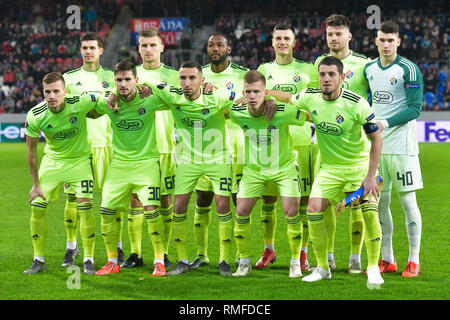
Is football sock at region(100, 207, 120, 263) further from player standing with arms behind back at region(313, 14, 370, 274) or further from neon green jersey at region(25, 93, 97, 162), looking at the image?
player standing with arms behind back at region(313, 14, 370, 274)

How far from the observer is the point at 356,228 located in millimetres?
6926

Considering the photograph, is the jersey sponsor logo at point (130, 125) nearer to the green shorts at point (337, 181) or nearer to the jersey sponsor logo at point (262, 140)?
the jersey sponsor logo at point (262, 140)

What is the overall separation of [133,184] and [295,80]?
6.57 feet

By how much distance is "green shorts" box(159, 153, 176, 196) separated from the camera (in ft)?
23.9

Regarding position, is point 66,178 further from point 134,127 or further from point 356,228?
point 356,228

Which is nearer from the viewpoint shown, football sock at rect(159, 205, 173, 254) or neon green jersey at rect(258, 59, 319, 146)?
neon green jersey at rect(258, 59, 319, 146)

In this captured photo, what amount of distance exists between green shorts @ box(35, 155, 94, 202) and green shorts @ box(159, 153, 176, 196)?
76 centimetres

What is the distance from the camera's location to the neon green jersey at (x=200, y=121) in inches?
269

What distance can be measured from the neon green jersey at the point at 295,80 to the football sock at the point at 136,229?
182 cm

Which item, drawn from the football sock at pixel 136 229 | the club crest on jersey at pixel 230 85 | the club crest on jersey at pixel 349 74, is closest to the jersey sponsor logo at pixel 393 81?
the club crest on jersey at pixel 349 74

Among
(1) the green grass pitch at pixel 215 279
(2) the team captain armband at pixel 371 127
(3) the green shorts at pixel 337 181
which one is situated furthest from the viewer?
(3) the green shorts at pixel 337 181

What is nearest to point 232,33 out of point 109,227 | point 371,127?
point 109,227

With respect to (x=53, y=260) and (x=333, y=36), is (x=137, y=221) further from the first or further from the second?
(x=333, y=36)

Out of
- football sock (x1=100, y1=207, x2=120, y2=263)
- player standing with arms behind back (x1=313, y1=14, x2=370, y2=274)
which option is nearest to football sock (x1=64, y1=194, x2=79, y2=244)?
football sock (x1=100, y1=207, x2=120, y2=263)
